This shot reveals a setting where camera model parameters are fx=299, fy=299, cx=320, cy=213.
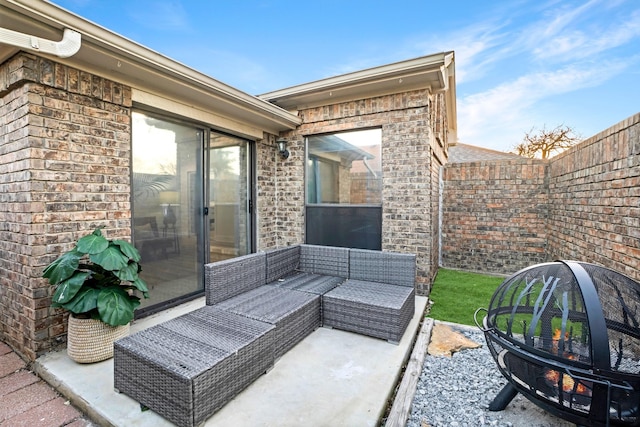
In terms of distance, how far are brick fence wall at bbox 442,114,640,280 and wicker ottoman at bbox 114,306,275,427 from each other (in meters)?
3.38

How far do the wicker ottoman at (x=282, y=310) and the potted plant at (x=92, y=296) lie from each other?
2.88 ft

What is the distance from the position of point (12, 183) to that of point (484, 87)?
11.4 meters

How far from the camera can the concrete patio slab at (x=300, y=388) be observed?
197 centimetres

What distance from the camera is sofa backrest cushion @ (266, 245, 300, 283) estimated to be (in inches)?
153

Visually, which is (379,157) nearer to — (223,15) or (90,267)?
(90,267)

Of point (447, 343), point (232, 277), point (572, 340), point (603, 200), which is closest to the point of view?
point (572, 340)

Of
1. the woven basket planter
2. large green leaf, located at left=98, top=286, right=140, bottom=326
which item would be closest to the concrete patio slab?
the woven basket planter

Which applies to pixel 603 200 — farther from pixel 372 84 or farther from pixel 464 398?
pixel 372 84

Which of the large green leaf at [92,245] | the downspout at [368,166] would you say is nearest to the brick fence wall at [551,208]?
the downspout at [368,166]

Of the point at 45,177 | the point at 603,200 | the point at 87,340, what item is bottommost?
the point at 87,340

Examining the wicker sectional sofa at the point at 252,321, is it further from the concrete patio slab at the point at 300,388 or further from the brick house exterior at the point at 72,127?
the brick house exterior at the point at 72,127

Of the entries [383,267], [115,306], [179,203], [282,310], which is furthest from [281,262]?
[115,306]

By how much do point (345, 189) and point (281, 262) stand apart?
72.4 inches

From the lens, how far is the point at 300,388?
2.29 meters
